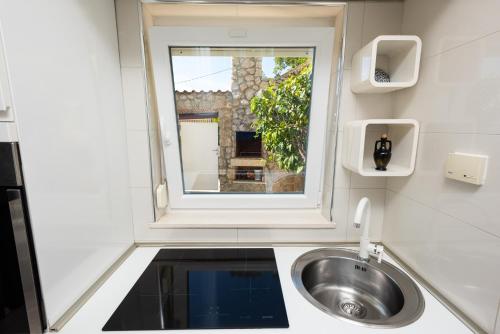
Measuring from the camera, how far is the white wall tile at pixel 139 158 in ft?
3.93

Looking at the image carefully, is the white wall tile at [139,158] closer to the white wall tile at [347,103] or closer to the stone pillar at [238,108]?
the stone pillar at [238,108]

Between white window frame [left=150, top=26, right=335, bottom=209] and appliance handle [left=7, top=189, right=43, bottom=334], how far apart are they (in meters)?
0.72

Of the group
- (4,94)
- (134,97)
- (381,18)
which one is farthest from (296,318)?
(381,18)

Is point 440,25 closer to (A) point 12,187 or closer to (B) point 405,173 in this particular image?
(B) point 405,173

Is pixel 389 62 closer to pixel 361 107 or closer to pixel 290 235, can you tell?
pixel 361 107

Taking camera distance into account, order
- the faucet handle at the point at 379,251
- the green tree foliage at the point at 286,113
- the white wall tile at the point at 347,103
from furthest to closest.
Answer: the green tree foliage at the point at 286,113 < the white wall tile at the point at 347,103 < the faucet handle at the point at 379,251

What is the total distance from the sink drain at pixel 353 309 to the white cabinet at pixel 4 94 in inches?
54.2

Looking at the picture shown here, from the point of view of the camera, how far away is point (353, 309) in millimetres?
1069

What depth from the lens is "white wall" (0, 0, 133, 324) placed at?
0.64 m

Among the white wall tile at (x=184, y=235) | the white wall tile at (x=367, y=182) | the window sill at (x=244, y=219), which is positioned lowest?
the white wall tile at (x=184, y=235)

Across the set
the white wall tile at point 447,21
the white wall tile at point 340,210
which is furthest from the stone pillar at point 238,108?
the white wall tile at point 447,21

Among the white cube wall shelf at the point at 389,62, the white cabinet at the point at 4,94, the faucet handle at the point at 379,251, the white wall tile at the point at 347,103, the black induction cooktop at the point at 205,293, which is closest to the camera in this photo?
the white cabinet at the point at 4,94

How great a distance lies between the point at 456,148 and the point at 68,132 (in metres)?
1.31

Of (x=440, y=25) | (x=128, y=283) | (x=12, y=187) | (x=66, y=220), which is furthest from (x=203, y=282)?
(x=440, y=25)
